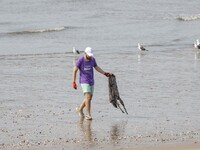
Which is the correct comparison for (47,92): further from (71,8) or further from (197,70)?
(71,8)

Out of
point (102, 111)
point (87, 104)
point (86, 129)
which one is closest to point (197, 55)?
point (102, 111)

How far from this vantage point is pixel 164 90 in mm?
15477

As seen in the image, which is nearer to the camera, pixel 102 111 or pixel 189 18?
pixel 102 111

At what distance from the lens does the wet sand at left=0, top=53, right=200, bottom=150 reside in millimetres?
10500

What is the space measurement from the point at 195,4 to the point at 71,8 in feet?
27.7

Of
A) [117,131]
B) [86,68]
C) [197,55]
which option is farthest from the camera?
[197,55]

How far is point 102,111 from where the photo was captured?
43.2 feet

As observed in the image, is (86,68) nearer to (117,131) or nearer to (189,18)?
(117,131)

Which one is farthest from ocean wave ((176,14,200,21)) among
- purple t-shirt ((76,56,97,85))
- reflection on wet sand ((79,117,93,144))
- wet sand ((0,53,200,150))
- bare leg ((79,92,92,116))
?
reflection on wet sand ((79,117,93,144))

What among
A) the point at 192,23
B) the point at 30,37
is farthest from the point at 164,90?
the point at 192,23

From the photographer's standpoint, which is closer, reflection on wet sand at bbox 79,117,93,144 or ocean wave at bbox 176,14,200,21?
reflection on wet sand at bbox 79,117,93,144

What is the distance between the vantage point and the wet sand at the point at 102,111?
10500mm

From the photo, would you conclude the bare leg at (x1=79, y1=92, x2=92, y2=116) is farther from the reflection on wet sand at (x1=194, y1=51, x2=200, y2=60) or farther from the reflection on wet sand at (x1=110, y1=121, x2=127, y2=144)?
the reflection on wet sand at (x1=194, y1=51, x2=200, y2=60)

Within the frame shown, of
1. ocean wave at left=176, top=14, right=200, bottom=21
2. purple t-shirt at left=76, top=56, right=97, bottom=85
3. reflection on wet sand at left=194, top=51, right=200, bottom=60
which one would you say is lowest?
purple t-shirt at left=76, top=56, right=97, bottom=85
